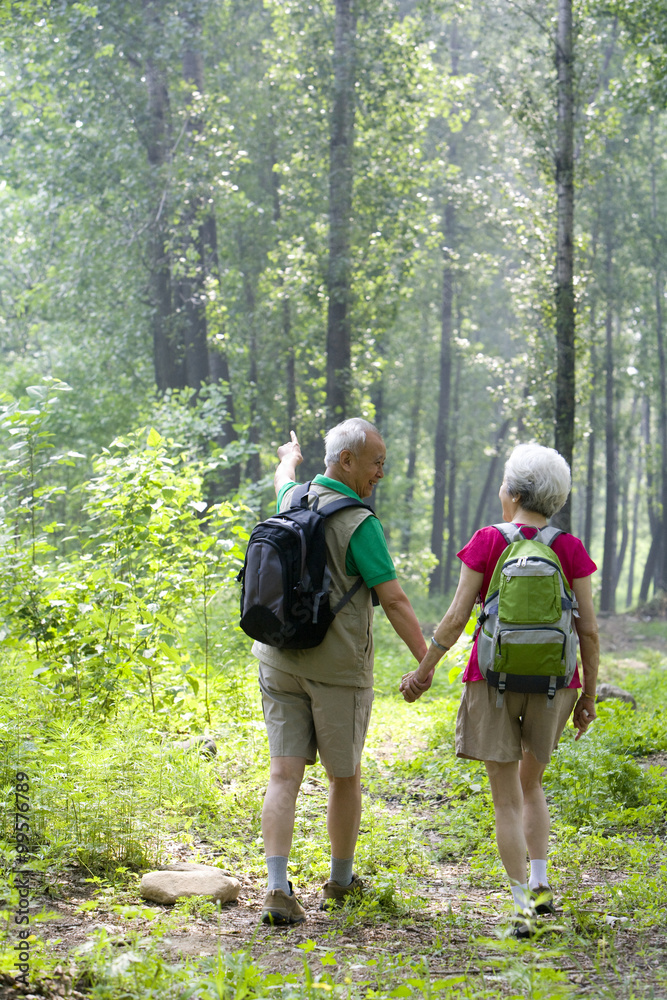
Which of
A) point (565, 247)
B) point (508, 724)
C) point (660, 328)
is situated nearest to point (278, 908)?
point (508, 724)

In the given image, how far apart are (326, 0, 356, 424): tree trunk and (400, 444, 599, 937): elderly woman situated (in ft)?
38.6

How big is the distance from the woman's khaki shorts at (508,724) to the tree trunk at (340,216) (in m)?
11.9

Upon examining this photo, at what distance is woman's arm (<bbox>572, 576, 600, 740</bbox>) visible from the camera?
12.8 feet

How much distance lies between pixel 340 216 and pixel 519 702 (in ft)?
44.2

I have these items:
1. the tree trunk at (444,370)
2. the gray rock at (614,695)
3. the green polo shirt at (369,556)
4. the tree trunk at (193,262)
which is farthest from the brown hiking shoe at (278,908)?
the tree trunk at (444,370)

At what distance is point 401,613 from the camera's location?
3949 millimetres

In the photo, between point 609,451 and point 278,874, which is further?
point 609,451

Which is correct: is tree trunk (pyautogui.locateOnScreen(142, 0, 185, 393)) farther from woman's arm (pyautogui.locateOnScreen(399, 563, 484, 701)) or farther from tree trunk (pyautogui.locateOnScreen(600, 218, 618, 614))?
tree trunk (pyautogui.locateOnScreen(600, 218, 618, 614))

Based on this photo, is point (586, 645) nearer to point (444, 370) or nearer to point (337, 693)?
point (337, 693)

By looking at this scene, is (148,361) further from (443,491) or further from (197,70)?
(443,491)

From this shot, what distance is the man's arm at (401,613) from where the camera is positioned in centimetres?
391

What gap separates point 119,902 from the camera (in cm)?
381

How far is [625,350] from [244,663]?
26401 mm

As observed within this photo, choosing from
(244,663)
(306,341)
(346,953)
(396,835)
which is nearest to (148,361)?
(306,341)
